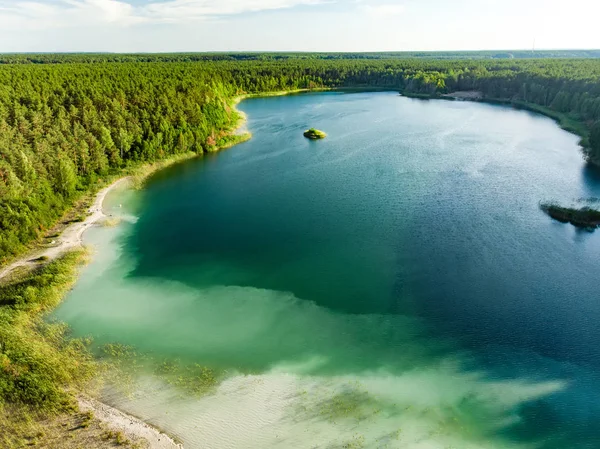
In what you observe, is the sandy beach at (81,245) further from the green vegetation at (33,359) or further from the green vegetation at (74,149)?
the green vegetation at (33,359)

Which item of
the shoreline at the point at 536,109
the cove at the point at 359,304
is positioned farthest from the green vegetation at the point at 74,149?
the cove at the point at 359,304

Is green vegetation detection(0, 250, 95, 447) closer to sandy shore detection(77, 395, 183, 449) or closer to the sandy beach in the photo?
sandy shore detection(77, 395, 183, 449)

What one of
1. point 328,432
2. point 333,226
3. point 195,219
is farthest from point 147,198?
point 328,432

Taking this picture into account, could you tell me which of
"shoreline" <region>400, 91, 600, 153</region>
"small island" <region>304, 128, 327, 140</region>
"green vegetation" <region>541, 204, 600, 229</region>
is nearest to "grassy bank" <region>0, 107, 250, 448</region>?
"green vegetation" <region>541, 204, 600, 229</region>

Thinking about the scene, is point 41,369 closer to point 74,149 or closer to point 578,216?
point 74,149

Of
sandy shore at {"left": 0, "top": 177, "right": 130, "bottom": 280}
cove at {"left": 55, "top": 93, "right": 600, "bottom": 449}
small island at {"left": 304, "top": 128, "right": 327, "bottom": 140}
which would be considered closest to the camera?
cove at {"left": 55, "top": 93, "right": 600, "bottom": 449}

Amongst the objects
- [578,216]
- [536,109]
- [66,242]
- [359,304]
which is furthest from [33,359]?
[536,109]
